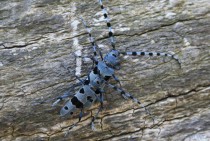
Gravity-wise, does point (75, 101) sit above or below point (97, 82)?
below

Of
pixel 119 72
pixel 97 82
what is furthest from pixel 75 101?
pixel 119 72

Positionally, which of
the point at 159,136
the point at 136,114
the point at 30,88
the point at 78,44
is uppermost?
the point at 78,44

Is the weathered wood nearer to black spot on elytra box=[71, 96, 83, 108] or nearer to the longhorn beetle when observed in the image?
the longhorn beetle

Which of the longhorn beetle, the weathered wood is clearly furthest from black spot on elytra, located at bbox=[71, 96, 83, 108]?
the weathered wood

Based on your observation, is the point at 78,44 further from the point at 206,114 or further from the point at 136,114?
the point at 206,114

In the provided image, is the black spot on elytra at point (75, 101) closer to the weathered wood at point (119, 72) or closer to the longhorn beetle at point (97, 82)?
the longhorn beetle at point (97, 82)

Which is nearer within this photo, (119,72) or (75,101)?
(75,101)

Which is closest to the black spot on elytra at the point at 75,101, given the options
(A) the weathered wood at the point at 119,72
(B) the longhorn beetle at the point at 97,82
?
(B) the longhorn beetle at the point at 97,82

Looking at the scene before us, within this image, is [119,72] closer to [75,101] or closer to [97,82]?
[97,82]

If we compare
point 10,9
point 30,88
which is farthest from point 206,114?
point 10,9
